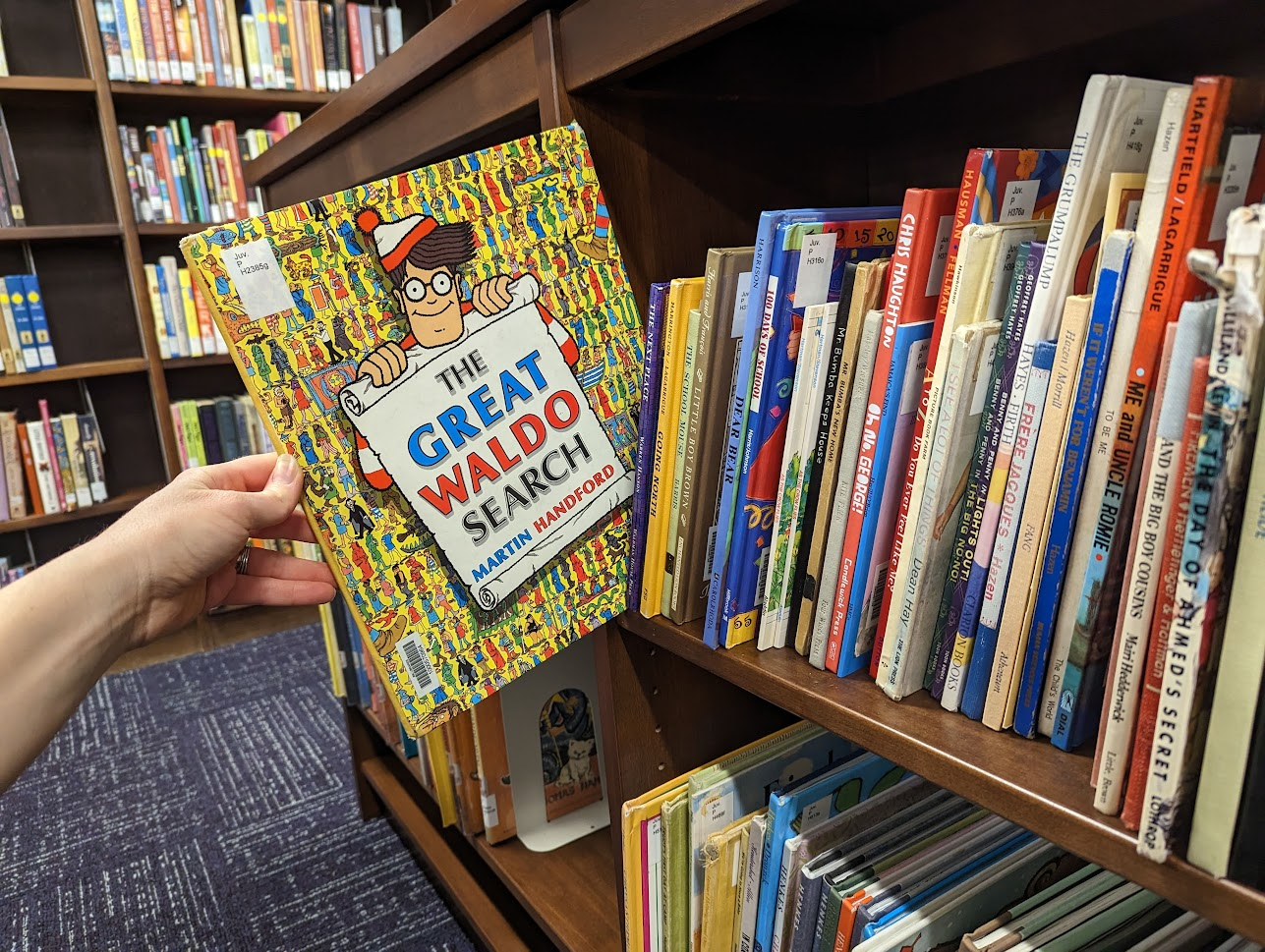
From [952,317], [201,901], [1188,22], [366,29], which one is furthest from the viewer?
[366,29]

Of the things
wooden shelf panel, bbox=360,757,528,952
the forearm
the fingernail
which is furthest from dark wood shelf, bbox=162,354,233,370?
the fingernail

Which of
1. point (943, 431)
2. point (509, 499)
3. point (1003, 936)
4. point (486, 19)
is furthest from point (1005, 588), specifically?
point (486, 19)

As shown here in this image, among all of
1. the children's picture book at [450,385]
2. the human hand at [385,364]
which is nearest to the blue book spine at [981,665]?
the children's picture book at [450,385]

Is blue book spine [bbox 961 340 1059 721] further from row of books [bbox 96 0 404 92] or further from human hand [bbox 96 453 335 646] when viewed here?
row of books [bbox 96 0 404 92]

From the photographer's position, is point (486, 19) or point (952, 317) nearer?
point (952, 317)

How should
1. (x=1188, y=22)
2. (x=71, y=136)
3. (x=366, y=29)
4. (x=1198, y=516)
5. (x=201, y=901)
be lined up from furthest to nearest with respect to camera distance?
(x=366, y=29) < (x=71, y=136) < (x=201, y=901) < (x=1188, y=22) < (x=1198, y=516)

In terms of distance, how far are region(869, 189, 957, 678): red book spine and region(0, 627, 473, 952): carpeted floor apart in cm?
130

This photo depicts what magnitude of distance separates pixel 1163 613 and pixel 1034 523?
0.32ft

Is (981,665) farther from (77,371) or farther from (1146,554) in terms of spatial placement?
(77,371)

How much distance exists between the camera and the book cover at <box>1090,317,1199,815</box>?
0.38m

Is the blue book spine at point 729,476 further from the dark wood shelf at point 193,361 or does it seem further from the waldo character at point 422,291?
the dark wood shelf at point 193,361

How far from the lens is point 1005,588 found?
0.51 m

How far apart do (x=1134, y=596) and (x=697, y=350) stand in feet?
1.14

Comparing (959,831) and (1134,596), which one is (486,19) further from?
(959,831)
